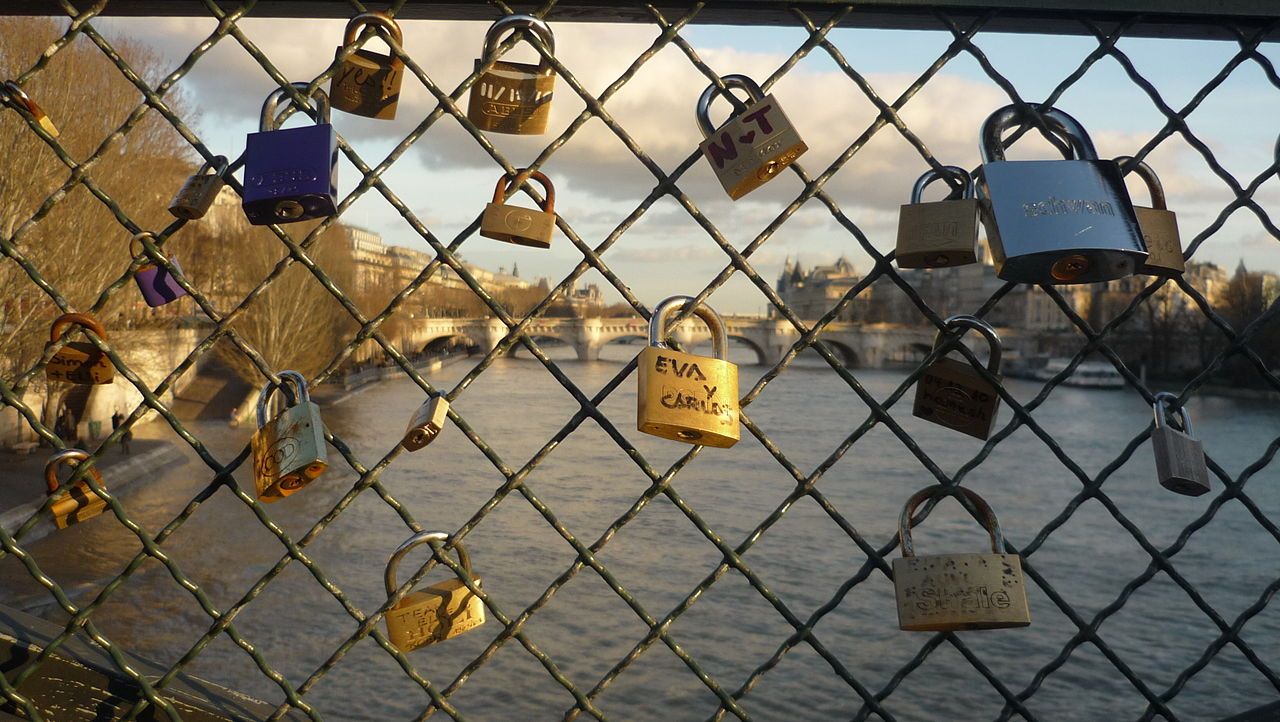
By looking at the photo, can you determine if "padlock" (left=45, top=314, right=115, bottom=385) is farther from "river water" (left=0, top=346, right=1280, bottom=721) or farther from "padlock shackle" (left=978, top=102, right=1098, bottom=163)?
"river water" (left=0, top=346, right=1280, bottom=721)

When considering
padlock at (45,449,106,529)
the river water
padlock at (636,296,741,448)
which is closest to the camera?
padlock at (636,296,741,448)

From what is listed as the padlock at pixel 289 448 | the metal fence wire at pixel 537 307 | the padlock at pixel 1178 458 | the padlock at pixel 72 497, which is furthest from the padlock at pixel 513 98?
the padlock at pixel 1178 458

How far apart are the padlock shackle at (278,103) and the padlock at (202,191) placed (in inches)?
2.4

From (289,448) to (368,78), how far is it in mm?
421

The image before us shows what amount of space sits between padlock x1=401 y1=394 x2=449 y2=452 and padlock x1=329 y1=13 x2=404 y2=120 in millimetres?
325

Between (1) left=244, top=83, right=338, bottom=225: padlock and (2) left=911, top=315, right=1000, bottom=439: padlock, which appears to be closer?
(1) left=244, top=83, right=338, bottom=225: padlock

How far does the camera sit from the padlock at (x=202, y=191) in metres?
1.18

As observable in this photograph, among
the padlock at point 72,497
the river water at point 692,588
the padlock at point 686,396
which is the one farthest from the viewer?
the river water at point 692,588

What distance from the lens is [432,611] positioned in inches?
49.7

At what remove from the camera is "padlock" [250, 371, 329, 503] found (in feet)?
3.84

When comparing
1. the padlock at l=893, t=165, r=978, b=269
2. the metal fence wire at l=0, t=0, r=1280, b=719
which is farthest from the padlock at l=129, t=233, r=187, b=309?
the padlock at l=893, t=165, r=978, b=269

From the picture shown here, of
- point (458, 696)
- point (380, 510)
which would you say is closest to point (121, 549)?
point (380, 510)

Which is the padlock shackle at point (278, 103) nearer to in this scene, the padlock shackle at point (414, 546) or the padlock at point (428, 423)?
the padlock at point (428, 423)

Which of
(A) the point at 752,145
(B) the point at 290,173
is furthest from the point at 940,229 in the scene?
(B) the point at 290,173
